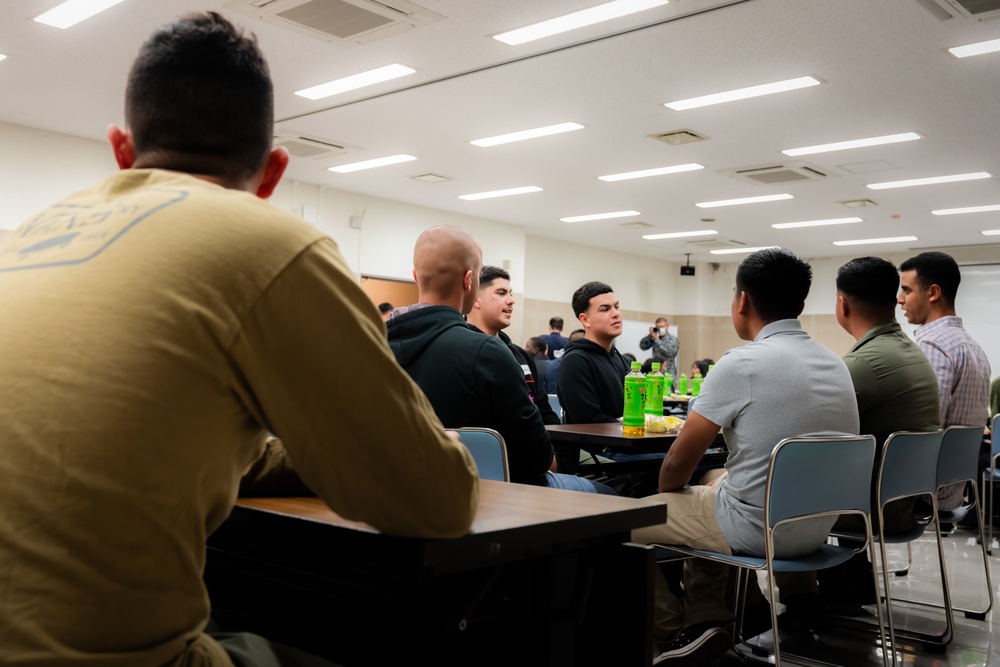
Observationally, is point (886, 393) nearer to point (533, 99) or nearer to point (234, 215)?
point (234, 215)

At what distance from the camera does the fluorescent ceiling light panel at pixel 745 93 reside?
19.3 ft

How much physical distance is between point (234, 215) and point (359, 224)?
9723 millimetres

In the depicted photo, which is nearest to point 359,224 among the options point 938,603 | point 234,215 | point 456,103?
point 456,103

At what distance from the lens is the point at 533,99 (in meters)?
6.42

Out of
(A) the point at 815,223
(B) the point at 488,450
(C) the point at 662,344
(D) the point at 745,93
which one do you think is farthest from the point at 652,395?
(C) the point at 662,344

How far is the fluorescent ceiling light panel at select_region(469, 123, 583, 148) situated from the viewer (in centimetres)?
715

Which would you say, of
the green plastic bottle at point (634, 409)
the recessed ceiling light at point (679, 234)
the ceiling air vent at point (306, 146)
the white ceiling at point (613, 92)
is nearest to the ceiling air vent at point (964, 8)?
the white ceiling at point (613, 92)

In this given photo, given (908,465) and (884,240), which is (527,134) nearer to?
(908,465)

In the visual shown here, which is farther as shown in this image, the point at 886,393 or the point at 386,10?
the point at 386,10

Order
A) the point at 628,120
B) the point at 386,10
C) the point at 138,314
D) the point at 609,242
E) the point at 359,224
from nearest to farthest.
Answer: the point at 138,314
the point at 386,10
the point at 628,120
the point at 359,224
the point at 609,242

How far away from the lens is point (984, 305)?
13.3 m

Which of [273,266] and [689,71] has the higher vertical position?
[689,71]

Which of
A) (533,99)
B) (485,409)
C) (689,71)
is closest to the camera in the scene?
(485,409)

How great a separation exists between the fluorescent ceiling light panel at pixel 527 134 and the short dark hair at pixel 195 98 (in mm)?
6321
